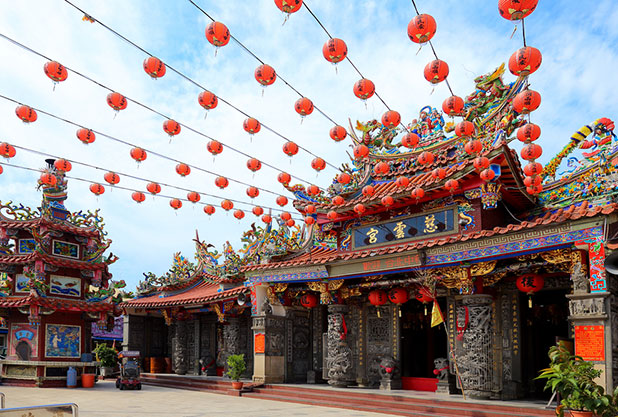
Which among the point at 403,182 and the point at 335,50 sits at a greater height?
the point at 335,50

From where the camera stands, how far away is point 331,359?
14.8 metres

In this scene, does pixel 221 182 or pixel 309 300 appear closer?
pixel 221 182

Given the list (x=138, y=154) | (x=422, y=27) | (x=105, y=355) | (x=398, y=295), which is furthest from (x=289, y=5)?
(x=105, y=355)

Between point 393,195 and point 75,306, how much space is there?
11.2 metres

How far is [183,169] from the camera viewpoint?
11.5 meters

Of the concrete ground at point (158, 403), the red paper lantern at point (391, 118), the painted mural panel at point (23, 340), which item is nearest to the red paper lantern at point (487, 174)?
the red paper lantern at point (391, 118)

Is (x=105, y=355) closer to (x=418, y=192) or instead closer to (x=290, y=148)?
(x=290, y=148)

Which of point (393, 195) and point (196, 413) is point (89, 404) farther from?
point (393, 195)

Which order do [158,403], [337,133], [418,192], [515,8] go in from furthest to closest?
1. [158,403]
2. [418,192]
3. [337,133]
4. [515,8]

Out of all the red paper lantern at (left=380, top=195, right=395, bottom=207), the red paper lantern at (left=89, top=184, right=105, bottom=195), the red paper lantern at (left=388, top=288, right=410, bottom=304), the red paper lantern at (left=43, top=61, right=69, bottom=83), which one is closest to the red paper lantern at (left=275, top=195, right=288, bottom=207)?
the red paper lantern at (left=380, top=195, right=395, bottom=207)

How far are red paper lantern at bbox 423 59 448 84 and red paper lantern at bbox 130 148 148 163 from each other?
5.92m

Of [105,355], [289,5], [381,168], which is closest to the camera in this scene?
[289,5]

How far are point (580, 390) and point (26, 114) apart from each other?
32.0ft

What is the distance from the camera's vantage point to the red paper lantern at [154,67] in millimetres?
7844
